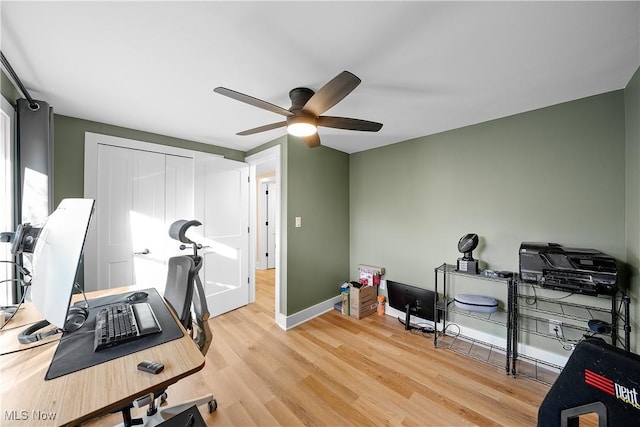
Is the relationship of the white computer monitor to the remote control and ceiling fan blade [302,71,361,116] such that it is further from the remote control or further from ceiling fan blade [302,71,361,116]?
ceiling fan blade [302,71,361,116]

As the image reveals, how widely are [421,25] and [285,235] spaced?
2.20 meters

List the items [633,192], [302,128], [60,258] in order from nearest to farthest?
[60,258], [633,192], [302,128]

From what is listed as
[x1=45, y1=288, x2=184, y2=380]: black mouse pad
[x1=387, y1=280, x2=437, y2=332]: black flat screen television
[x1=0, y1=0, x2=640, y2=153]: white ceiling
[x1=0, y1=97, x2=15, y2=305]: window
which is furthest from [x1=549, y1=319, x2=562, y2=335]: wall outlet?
[x1=0, y1=97, x2=15, y2=305]: window

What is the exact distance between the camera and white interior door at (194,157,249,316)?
2.97 meters

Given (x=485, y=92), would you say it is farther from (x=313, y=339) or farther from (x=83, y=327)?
(x=83, y=327)

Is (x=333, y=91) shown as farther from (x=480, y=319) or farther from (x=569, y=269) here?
(x=480, y=319)

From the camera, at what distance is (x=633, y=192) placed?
1.63 metres

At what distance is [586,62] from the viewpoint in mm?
1458

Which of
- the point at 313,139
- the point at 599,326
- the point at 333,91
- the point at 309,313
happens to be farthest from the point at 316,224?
the point at 599,326

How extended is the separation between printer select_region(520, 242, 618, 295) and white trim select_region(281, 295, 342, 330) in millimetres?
2122

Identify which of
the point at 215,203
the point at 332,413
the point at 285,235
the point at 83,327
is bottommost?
the point at 332,413

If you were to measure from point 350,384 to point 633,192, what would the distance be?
7.99 feet

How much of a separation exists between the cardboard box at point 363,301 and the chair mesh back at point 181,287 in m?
2.04

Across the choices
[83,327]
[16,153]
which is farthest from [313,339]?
[16,153]
